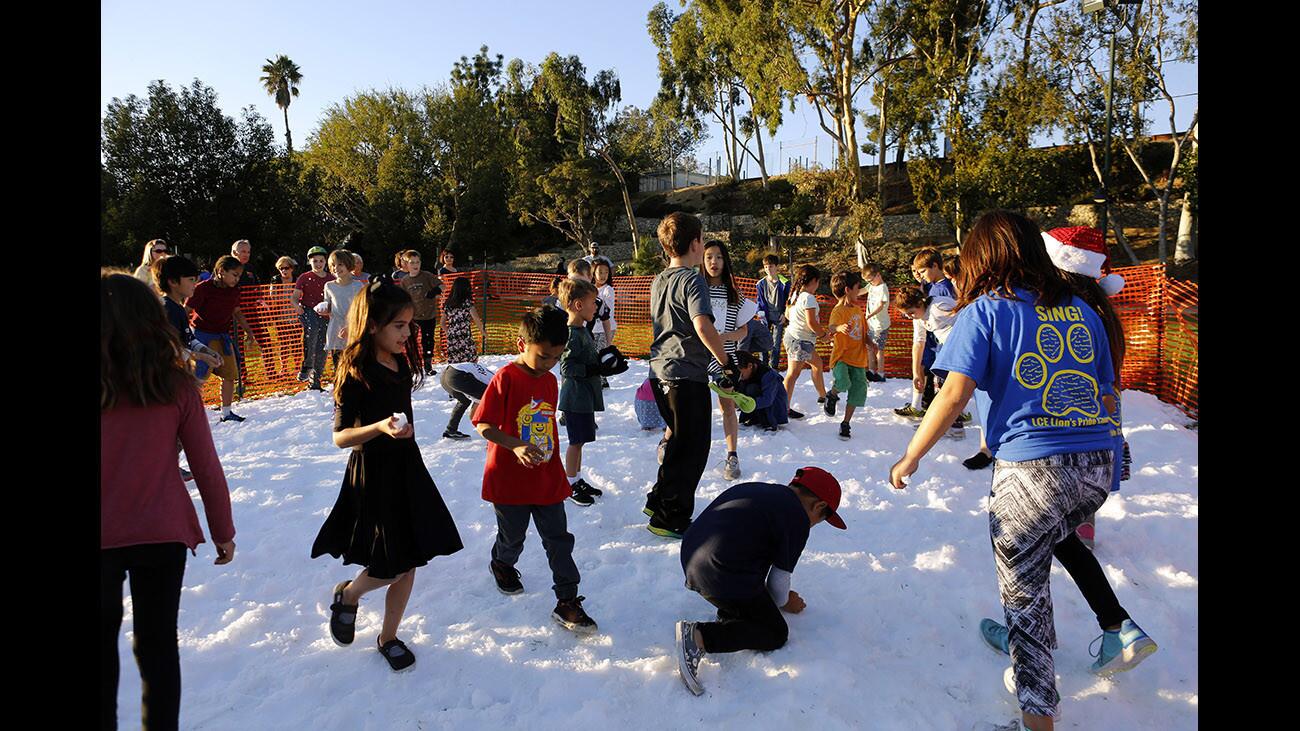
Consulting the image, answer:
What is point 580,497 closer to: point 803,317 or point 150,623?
point 150,623

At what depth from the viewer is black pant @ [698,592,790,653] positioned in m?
3.17

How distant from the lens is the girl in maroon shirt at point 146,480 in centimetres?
221

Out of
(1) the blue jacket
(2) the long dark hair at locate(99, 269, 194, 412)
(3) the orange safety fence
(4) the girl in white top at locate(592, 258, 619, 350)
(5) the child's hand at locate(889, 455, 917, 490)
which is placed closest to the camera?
(2) the long dark hair at locate(99, 269, 194, 412)

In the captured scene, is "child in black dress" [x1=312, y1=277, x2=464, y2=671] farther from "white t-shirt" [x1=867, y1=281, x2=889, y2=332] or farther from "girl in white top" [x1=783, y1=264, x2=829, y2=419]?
"white t-shirt" [x1=867, y1=281, x2=889, y2=332]

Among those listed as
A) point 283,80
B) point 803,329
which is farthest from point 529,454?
point 283,80

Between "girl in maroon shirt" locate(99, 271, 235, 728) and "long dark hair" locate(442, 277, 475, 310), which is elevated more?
"long dark hair" locate(442, 277, 475, 310)

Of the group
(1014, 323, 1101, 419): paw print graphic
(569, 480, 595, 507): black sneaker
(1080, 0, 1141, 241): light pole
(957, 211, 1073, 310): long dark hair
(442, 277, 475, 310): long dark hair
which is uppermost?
(1080, 0, 1141, 241): light pole

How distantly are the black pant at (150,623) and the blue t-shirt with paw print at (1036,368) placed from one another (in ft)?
9.14

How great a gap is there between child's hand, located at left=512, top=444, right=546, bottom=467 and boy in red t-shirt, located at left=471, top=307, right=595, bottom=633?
10cm

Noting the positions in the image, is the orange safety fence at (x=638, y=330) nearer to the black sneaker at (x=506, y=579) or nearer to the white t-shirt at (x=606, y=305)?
the white t-shirt at (x=606, y=305)

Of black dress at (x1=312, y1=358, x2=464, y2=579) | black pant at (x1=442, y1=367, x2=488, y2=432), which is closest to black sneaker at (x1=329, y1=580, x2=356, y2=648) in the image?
black dress at (x1=312, y1=358, x2=464, y2=579)

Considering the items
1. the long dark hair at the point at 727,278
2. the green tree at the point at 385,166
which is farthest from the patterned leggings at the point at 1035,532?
the green tree at the point at 385,166
